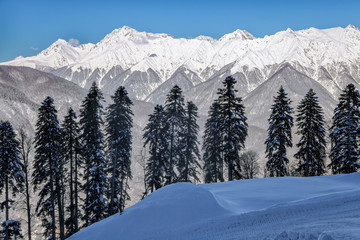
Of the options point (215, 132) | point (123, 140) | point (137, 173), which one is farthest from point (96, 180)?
point (137, 173)

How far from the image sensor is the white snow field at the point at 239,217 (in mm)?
9602

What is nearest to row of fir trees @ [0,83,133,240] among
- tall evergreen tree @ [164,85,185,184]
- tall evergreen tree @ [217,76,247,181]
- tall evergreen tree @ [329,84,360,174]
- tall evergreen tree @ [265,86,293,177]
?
tall evergreen tree @ [164,85,185,184]

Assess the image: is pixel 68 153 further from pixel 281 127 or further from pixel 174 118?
pixel 281 127

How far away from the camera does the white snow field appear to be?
378 inches

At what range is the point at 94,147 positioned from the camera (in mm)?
25062

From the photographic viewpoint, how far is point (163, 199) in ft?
46.8

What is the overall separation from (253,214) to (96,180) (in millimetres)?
17684

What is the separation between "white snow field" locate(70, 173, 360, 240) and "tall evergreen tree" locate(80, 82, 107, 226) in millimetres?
11149

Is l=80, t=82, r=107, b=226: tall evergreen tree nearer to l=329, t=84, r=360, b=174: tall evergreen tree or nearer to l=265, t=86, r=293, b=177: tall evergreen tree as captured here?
l=265, t=86, r=293, b=177: tall evergreen tree

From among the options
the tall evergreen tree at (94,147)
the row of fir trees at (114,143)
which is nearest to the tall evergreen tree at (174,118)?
the row of fir trees at (114,143)

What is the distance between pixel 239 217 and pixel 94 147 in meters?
16.9

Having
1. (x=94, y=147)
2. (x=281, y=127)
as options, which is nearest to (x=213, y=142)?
(x=281, y=127)

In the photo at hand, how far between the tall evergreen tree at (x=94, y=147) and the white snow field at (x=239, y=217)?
11149 mm

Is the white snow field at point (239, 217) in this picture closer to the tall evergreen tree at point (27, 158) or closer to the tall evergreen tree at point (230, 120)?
the tall evergreen tree at point (230, 120)
